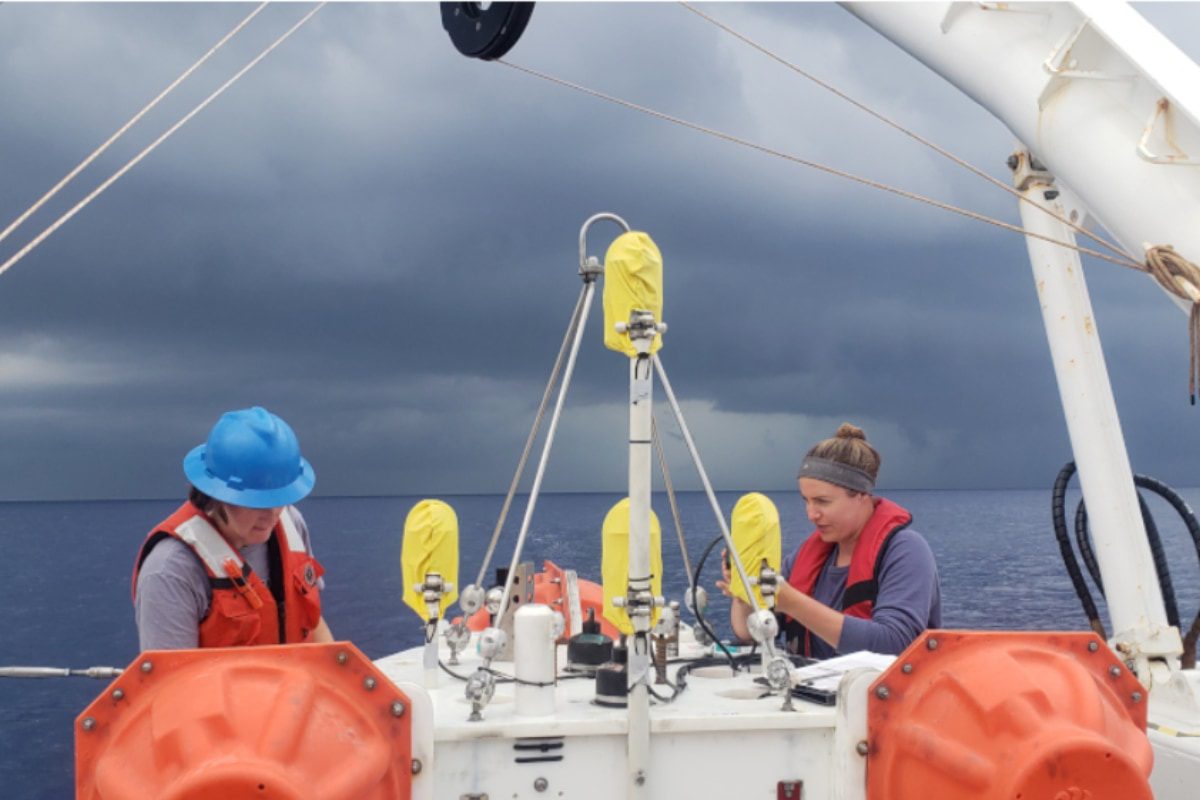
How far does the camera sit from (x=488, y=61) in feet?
11.3

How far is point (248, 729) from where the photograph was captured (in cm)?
179

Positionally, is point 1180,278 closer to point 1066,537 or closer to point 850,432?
point 850,432

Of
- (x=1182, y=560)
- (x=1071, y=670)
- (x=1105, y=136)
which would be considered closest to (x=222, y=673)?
(x=1071, y=670)

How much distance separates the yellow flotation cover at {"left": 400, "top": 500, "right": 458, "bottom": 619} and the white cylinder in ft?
2.18

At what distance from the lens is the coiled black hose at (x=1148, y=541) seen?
4.57 m

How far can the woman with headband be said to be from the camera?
3414 millimetres

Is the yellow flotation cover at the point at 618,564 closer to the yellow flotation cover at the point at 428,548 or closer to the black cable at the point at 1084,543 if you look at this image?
the yellow flotation cover at the point at 428,548

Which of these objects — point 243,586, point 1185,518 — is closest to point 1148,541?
point 1185,518

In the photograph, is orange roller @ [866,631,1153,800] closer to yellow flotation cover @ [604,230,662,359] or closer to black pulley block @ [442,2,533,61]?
yellow flotation cover @ [604,230,662,359]

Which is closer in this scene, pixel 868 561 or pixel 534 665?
pixel 534 665

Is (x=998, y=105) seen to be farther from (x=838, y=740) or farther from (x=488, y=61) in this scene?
(x=838, y=740)

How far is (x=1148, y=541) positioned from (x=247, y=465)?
3821 millimetres

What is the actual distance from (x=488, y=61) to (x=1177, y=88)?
2082 mm

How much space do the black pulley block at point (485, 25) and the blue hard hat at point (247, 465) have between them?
4.66 ft
